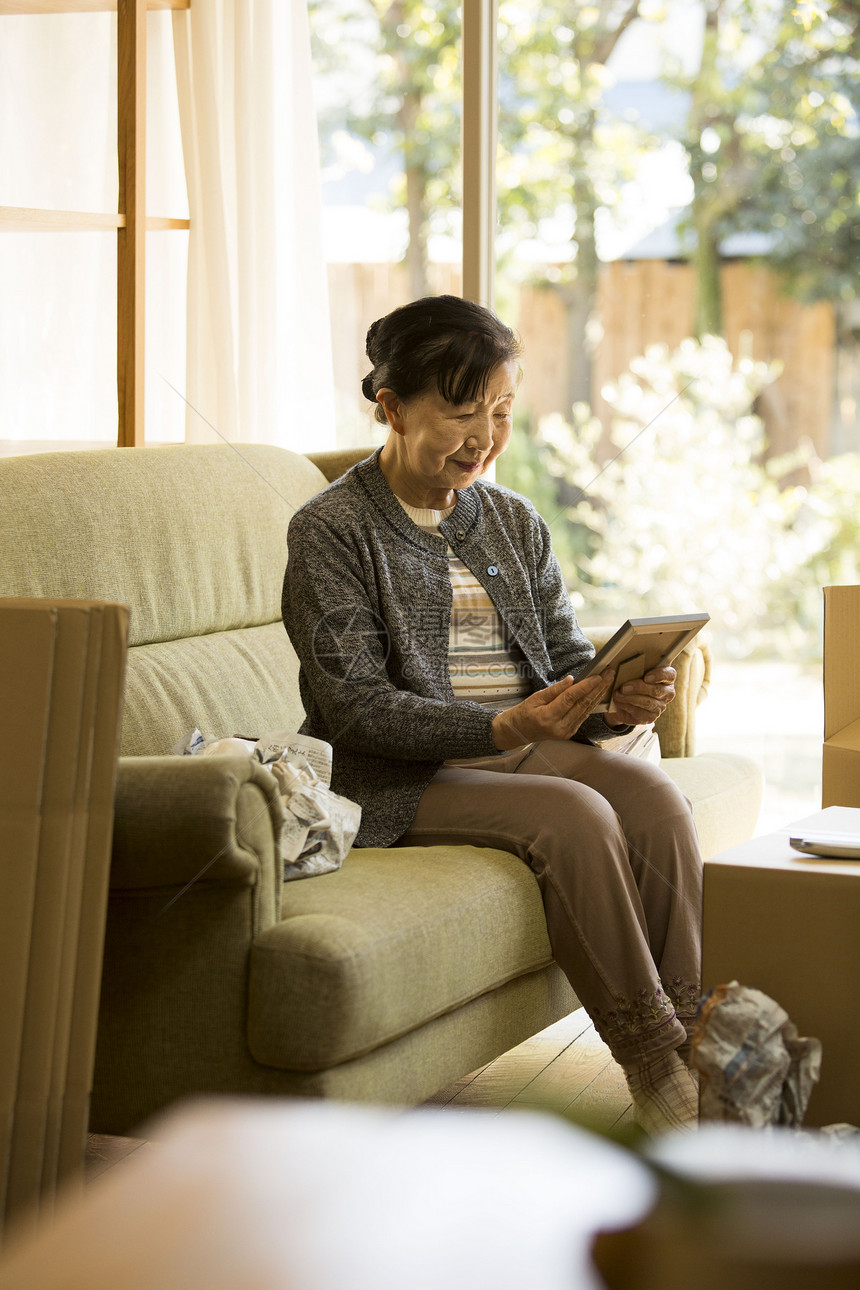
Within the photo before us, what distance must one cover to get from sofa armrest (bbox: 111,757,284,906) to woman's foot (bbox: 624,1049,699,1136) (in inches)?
19.8

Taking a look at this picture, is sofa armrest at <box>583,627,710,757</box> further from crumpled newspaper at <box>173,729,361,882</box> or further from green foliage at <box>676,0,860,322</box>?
green foliage at <box>676,0,860,322</box>

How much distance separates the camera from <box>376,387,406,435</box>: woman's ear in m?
1.87

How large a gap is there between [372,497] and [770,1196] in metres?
1.56

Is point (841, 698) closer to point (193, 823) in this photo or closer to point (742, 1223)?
point (193, 823)

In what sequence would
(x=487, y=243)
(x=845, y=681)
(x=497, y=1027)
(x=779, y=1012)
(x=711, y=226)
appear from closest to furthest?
1. (x=779, y=1012)
2. (x=497, y=1027)
3. (x=845, y=681)
4. (x=487, y=243)
5. (x=711, y=226)

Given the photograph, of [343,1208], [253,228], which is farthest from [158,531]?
[343,1208]

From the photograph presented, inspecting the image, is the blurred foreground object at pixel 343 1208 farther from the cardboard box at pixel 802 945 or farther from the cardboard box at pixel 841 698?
the cardboard box at pixel 841 698

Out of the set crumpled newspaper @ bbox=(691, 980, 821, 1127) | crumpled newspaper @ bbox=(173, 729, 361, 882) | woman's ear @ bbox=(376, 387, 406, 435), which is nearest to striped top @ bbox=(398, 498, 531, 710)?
woman's ear @ bbox=(376, 387, 406, 435)

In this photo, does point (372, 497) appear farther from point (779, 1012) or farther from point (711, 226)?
point (711, 226)

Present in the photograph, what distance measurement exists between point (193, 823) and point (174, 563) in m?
0.72

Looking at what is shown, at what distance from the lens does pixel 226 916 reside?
136 centimetres

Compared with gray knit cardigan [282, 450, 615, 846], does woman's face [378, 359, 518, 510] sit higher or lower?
higher

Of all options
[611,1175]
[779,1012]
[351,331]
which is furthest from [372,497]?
[351,331]

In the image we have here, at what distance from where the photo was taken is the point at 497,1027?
1.59m
